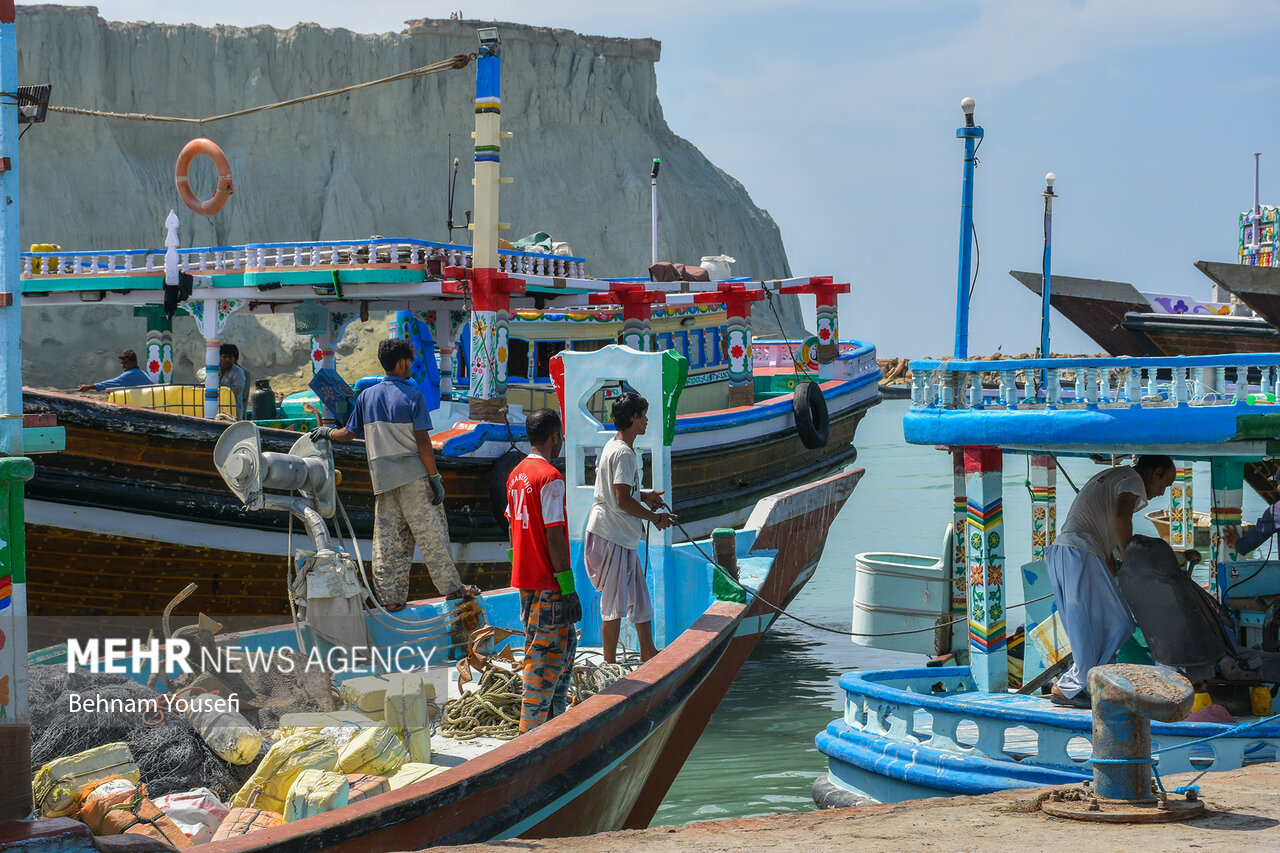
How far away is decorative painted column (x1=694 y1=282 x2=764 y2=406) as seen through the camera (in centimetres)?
1675

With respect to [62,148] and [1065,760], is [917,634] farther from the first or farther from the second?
[62,148]

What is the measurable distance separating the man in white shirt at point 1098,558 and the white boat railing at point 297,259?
7330 millimetres

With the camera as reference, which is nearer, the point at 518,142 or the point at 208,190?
the point at 208,190

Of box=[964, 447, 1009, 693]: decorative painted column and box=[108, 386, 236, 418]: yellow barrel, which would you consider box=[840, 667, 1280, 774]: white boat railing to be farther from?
box=[108, 386, 236, 418]: yellow barrel

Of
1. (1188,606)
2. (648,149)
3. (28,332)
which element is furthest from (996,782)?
(648,149)

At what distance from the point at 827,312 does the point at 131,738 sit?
49.2 ft

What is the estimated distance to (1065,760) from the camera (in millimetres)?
5867

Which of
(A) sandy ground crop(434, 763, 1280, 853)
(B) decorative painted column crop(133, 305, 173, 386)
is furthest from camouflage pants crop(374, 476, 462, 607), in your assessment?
(B) decorative painted column crop(133, 305, 173, 386)

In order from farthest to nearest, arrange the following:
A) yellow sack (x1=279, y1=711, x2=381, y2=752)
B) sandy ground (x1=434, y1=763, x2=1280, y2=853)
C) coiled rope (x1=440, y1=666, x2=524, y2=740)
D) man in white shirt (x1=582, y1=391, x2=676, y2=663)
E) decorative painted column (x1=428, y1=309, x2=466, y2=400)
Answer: decorative painted column (x1=428, y1=309, x2=466, y2=400) → man in white shirt (x1=582, y1=391, x2=676, y2=663) → coiled rope (x1=440, y1=666, x2=524, y2=740) → yellow sack (x1=279, y1=711, x2=381, y2=752) → sandy ground (x1=434, y1=763, x2=1280, y2=853)

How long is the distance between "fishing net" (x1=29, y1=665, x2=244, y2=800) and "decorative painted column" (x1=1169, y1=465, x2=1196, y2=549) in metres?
7.24

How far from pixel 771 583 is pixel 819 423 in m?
7.63

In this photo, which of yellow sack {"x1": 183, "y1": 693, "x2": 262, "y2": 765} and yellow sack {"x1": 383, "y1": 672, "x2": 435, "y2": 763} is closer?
yellow sack {"x1": 183, "y1": 693, "x2": 262, "y2": 765}

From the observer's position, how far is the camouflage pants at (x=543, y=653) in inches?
217

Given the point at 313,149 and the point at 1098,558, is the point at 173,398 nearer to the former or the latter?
the point at 1098,558
